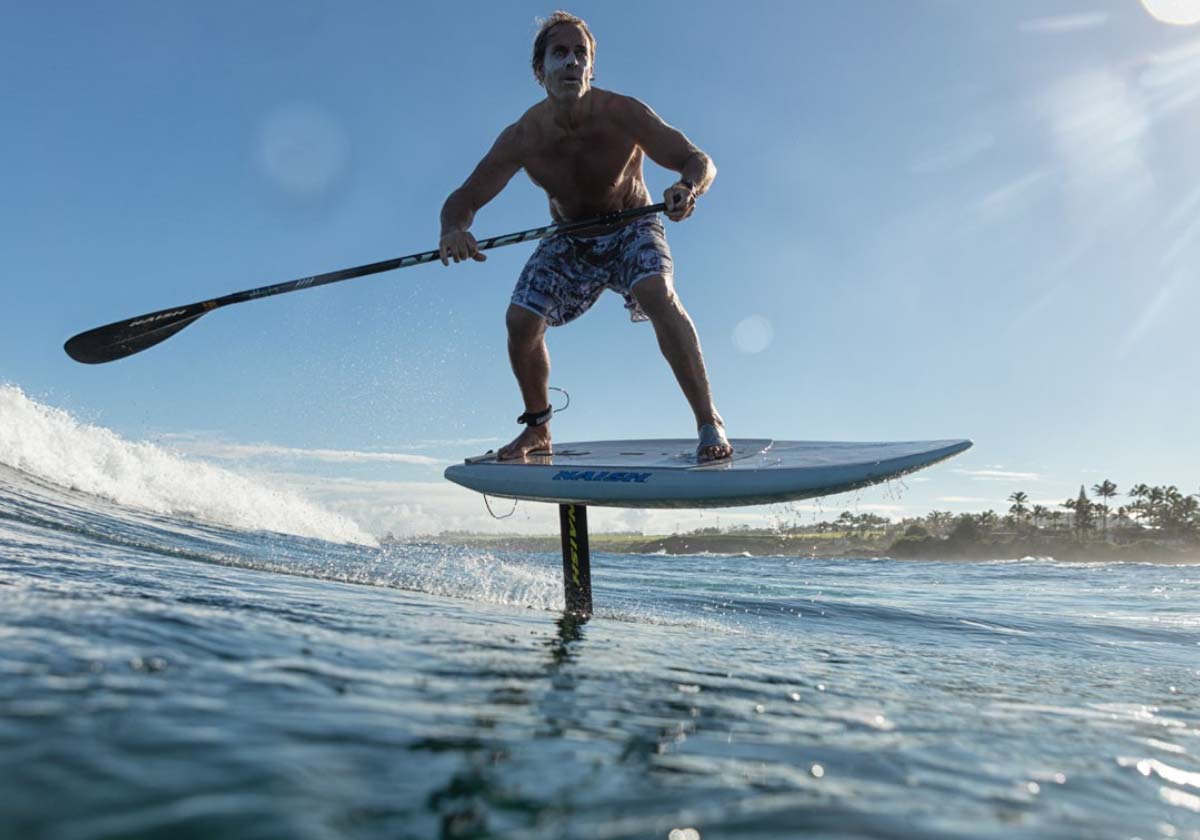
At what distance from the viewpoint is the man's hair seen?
516cm

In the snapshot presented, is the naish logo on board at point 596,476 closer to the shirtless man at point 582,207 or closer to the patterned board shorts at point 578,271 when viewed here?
the shirtless man at point 582,207

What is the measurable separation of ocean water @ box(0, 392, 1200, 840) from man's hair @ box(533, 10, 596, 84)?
3738mm

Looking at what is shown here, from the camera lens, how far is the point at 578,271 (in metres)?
5.66

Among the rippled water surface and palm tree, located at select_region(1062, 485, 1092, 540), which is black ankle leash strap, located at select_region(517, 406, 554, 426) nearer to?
the rippled water surface

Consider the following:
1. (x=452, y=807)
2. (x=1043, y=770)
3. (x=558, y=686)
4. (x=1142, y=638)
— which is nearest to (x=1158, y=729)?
(x=1043, y=770)

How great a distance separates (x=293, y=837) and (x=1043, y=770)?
6.06 feet

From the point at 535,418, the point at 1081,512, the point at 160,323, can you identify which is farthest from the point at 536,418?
the point at 1081,512

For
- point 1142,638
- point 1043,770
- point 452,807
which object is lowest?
point 1142,638

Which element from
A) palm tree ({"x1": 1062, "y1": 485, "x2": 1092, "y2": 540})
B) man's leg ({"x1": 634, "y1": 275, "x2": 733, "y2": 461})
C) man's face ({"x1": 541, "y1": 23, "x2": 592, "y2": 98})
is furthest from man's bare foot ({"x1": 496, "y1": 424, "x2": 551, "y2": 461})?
palm tree ({"x1": 1062, "y1": 485, "x2": 1092, "y2": 540})

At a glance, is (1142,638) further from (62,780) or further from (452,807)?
(62,780)

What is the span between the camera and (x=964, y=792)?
173 cm

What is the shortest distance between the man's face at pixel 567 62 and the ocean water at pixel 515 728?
136 inches

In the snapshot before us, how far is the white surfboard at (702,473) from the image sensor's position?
4.42 meters

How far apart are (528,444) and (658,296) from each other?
1.53m
